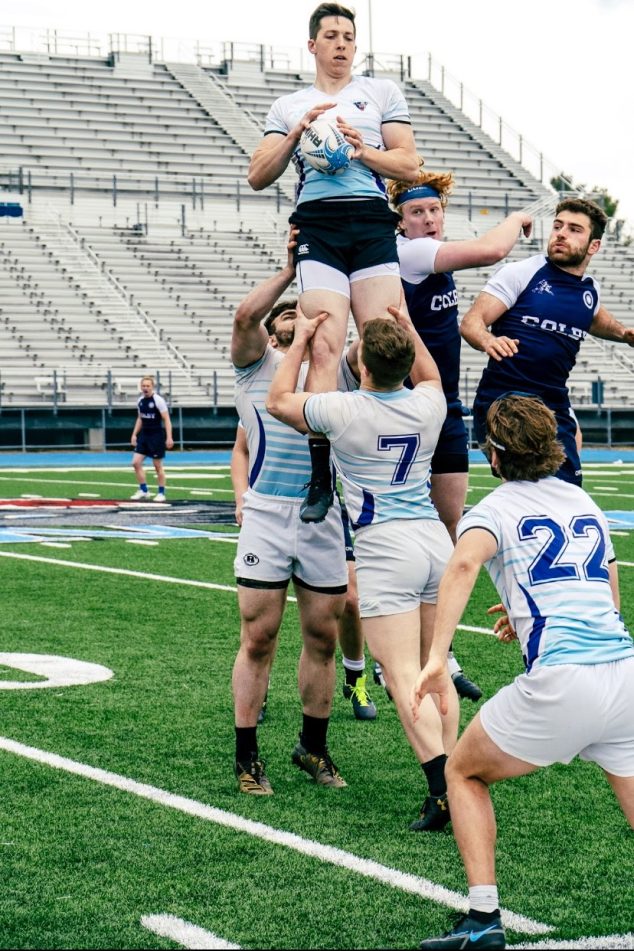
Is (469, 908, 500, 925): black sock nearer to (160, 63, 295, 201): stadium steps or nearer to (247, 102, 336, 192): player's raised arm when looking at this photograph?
(247, 102, 336, 192): player's raised arm

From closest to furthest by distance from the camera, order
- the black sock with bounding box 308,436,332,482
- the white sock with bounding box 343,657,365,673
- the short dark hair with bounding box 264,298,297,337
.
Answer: the black sock with bounding box 308,436,332,482
the short dark hair with bounding box 264,298,297,337
the white sock with bounding box 343,657,365,673

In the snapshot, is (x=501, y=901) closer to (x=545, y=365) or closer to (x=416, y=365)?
(x=416, y=365)

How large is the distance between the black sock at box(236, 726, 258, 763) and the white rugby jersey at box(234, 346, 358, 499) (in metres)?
0.97

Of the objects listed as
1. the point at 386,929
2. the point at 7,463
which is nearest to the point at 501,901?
the point at 386,929

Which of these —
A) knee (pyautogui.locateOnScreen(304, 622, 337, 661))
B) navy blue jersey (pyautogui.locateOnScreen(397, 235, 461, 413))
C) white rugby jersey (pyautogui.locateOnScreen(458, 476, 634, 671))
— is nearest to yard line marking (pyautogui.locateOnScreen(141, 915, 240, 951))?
white rugby jersey (pyautogui.locateOnScreen(458, 476, 634, 671))

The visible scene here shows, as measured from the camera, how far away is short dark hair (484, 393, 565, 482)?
3857 mm

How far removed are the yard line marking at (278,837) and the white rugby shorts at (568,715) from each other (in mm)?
572

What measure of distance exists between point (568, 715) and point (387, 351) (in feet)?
5.74

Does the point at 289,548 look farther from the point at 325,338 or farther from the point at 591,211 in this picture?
the point at 591,211

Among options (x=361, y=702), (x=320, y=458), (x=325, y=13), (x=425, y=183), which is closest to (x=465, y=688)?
(x=361, y=702)

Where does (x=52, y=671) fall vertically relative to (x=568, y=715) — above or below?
below

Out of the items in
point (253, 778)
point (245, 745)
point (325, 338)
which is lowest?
point (253, 778)

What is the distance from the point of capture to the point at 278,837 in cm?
469

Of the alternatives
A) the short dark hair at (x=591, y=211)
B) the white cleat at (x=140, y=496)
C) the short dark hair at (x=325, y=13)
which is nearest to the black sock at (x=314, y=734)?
the short dark hair at (x=591, y=211)
